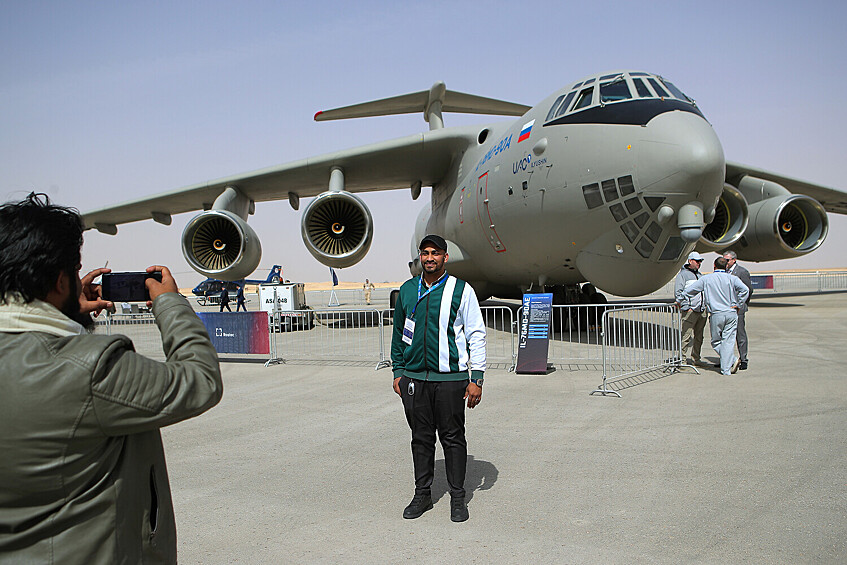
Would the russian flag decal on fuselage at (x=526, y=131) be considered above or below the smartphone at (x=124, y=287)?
above

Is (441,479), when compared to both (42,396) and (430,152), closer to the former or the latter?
(42,396)

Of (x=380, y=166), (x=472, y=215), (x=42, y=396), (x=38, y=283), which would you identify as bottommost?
(x=42, y=396)

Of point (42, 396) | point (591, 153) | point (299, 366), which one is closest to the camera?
point (42, 396)

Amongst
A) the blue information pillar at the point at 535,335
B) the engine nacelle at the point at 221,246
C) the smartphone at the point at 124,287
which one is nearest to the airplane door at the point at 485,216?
the blue information pillar at the point at 535,335

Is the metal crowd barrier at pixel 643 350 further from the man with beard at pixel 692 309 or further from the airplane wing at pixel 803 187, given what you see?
the airplane wing at pixel 803 187

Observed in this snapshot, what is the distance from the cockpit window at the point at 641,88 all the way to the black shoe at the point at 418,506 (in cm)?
683

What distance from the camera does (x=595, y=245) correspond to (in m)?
8.71

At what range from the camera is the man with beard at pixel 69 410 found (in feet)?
4.60

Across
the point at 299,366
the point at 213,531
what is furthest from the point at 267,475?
the point at 299,366

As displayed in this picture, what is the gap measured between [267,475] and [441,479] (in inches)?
50.3

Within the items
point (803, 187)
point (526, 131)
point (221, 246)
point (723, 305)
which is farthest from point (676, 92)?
point (803, 187)

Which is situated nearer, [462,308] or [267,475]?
[462,308]

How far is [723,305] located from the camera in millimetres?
7805

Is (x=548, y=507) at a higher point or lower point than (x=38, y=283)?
lower
